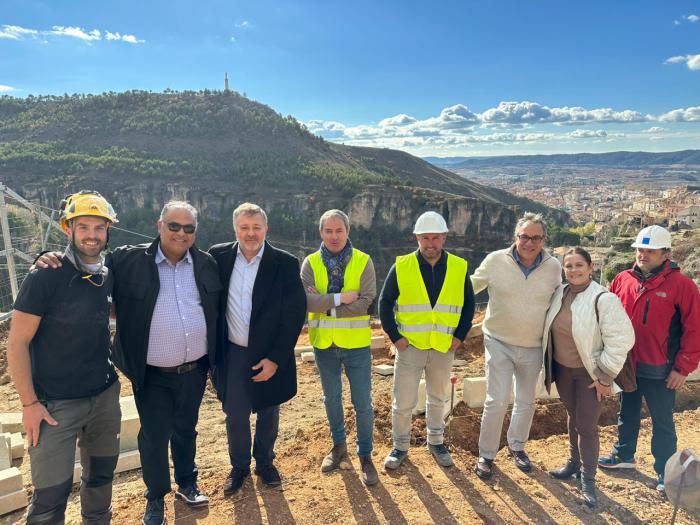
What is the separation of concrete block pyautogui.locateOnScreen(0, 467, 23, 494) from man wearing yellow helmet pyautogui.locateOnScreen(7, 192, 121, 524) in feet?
5.05

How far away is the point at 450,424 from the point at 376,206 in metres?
53.5

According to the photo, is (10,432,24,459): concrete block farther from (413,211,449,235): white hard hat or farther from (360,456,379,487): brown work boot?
(413,211,449,235): white hard hat

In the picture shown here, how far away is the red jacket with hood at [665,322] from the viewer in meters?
3.72

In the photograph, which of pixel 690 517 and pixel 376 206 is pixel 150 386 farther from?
pixel 376 206

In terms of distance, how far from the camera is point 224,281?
347cm

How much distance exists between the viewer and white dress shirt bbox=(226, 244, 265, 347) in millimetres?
3475

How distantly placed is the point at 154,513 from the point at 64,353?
1.41 m

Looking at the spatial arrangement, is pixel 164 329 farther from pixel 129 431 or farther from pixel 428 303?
pixel 129 431

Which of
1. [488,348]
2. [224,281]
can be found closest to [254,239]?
[224,281]

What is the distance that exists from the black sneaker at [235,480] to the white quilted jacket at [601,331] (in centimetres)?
279

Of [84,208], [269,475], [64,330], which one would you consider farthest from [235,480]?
[84,208]

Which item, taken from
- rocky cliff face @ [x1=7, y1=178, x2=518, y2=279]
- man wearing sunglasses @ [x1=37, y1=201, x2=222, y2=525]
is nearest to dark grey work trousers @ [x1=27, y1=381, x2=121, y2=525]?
man wearing sunglasses @ [x1=37, y1=201, x2=222, y2=525]

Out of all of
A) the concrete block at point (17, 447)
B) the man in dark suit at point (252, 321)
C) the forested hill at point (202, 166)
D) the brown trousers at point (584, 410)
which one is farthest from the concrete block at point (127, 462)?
the forested hill at point (202, 166)

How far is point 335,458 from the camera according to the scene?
4086mm
